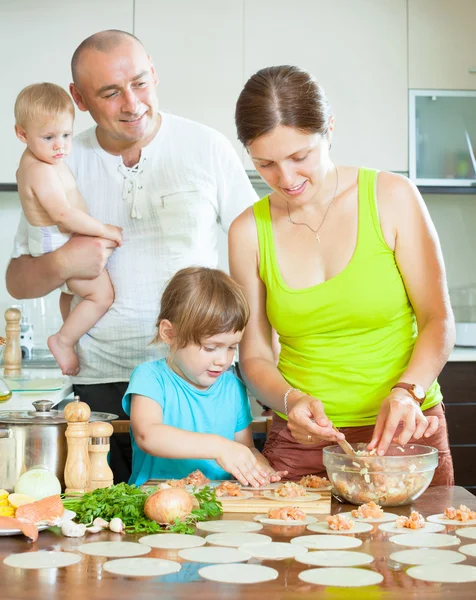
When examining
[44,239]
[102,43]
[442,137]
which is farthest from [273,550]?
[442,137]

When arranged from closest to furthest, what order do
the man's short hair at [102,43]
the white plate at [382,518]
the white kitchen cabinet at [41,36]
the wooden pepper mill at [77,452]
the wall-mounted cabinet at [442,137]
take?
the white plate at [382,518], the wooden pepper mill at [77,452], the man's short hair at [102,43], the white kitchen cabinet at [41,36], the wall-mounted cabinet at [442,137]

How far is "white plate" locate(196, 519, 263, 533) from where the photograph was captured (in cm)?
112

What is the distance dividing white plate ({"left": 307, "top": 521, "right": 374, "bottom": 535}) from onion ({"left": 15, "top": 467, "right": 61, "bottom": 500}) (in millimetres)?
377

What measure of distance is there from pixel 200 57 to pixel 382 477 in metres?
2.71

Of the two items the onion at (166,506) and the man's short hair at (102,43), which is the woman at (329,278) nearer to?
the onion at (166,506)

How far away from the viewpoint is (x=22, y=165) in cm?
242

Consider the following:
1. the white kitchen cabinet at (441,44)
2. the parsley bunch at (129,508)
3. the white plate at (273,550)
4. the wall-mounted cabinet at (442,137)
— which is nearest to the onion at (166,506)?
the parsley bunch at (129,508)

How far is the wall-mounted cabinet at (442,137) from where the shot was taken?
368 centimetres

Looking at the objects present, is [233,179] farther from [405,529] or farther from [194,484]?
[405,529]

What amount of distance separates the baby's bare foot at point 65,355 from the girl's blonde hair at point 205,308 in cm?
66

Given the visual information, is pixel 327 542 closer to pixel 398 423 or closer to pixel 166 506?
pixel 166 506

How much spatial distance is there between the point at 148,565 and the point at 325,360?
0.72 m

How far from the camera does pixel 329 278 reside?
158 centimetres

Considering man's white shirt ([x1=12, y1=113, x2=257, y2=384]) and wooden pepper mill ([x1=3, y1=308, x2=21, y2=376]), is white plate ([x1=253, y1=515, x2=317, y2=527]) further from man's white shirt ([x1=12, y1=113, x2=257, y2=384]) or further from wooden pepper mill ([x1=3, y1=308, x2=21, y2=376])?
wooden pepper mill ([x1=3, y1=308, x2=21, y2=376])
